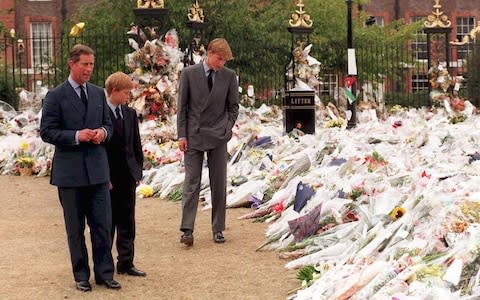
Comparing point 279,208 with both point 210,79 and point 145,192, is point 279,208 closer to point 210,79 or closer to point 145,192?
point 210,79

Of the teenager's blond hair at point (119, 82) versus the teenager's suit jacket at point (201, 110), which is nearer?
the teenager's blond hair at point (119, 82)

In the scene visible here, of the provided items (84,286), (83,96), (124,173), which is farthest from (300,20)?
(84,286)

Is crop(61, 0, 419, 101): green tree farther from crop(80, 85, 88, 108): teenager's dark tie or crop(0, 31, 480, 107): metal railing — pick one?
crop(80, 85, 88, 108): teenager's dark tie

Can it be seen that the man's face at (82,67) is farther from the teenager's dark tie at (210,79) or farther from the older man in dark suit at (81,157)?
the teenager's dark tie at (210,79)

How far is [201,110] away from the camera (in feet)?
32.4

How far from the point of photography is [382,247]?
773 cm

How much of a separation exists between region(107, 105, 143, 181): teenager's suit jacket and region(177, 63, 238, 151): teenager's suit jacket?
1334mm

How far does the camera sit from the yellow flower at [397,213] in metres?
8.35

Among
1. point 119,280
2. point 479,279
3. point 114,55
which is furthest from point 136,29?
point 479,279

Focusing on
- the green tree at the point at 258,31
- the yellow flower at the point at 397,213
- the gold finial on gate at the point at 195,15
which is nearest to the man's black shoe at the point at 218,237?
the yellow flower at the point at 397,213

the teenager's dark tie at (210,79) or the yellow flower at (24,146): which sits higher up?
the teenager's dark tie at (210,79)

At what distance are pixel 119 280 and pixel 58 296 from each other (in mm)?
692

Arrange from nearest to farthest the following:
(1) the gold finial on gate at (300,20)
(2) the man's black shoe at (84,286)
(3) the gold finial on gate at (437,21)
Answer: (2) the man's black shoe at (84,286) < (1) the gold finial on gate at (300,20) < (3) the gold finial on gate at (437,21)

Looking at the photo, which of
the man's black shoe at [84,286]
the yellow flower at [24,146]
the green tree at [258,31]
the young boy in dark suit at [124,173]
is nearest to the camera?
the man's black shoe at [84,286]
